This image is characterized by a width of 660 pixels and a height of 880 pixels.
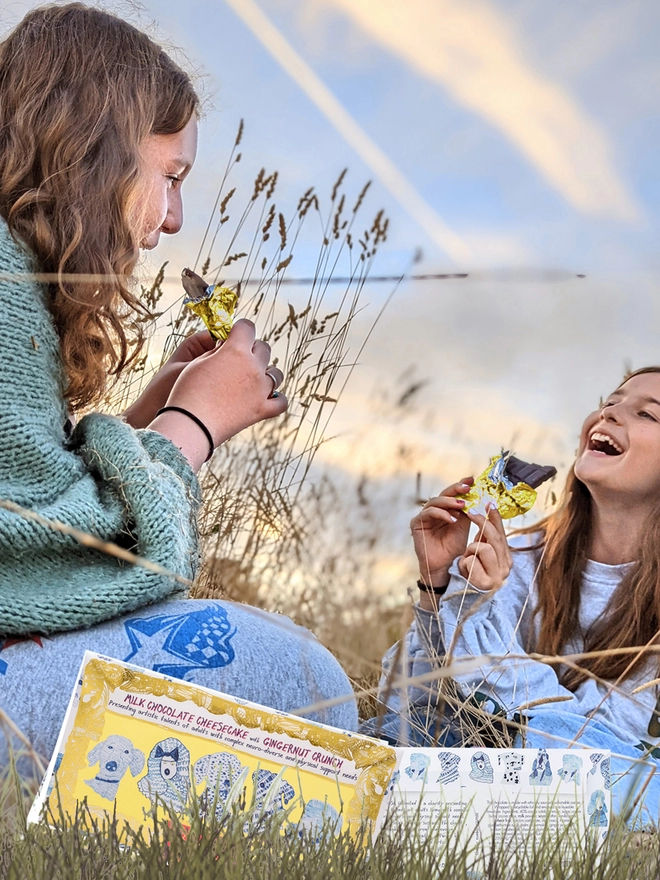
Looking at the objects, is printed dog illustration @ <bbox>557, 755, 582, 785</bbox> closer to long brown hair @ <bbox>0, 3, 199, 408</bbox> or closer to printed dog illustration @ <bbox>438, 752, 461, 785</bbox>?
printed dog illustration @ <bbox>438, 752, 461, 785</bbox>

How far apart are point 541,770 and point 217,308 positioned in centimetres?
80

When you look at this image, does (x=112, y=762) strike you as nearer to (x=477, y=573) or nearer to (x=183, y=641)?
(x=183, y=641)

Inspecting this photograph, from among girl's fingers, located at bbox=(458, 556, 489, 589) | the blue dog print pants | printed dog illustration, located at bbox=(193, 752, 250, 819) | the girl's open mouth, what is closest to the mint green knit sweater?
the blue dog print pants

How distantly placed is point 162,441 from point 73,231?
0.29 m

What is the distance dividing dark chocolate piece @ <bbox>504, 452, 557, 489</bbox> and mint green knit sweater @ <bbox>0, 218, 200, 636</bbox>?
82 centimetres

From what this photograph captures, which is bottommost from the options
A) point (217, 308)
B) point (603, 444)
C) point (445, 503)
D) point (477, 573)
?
point (477, 573)

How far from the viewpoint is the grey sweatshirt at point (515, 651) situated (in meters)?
1.57

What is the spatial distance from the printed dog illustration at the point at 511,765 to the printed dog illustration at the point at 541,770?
0.04 feet

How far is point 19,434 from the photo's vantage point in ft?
3.34

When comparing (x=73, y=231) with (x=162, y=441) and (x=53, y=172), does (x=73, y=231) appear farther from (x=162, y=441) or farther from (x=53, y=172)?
(x=162, y=441)

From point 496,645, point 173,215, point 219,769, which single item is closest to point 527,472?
point 496,645

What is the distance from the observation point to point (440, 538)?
72.6 inches

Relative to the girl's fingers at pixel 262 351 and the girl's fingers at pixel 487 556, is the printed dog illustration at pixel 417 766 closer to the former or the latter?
the girl's fingers at pixel 262 351

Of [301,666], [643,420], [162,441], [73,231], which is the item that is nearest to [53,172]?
[73,231]
